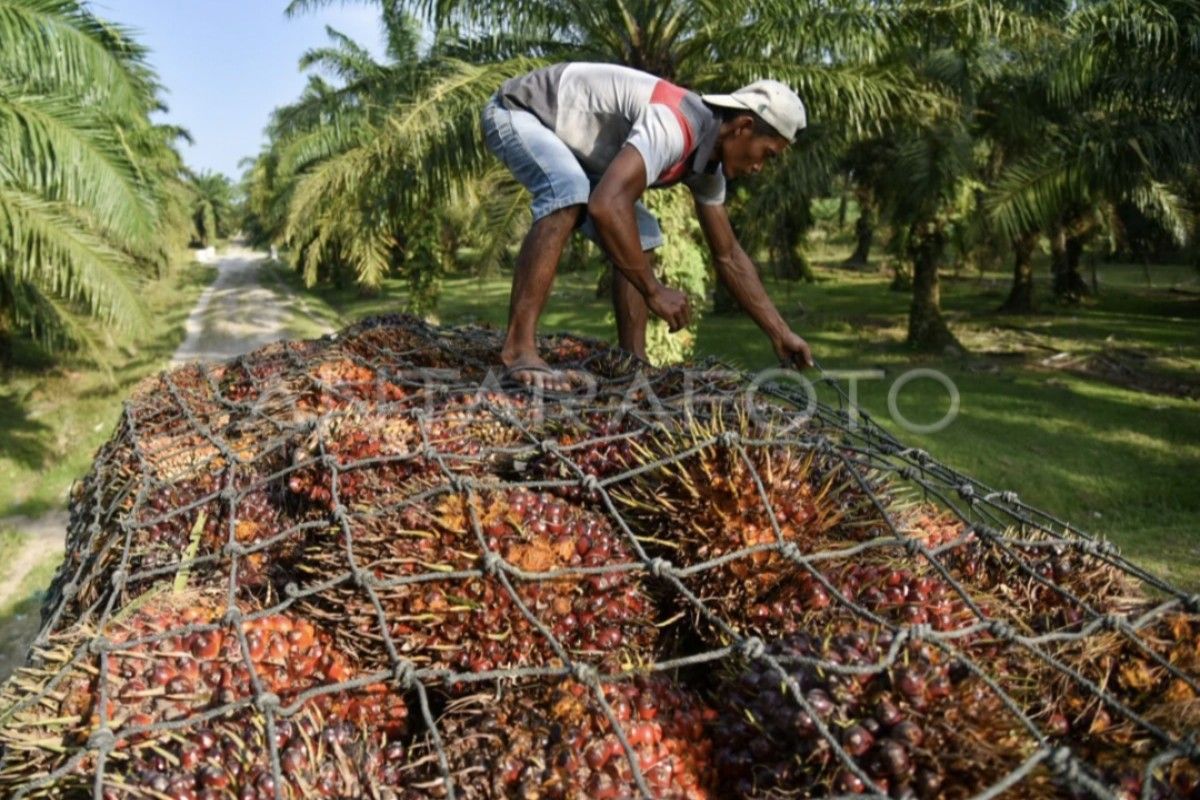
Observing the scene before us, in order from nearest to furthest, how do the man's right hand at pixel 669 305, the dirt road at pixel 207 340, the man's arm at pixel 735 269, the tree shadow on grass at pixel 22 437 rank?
the man's right hand at pixel 669 305
the man's arm at pixel 735 269
the dirt road at pixel 207 340
the tree shadow on grass at pixel 22 437

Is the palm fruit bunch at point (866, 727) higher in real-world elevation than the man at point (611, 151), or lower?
lower

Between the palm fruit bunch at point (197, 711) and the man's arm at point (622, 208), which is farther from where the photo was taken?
the man's arm at point (622, 208)

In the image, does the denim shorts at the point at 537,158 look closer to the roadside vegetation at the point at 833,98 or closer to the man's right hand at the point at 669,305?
the man's right hand at the point at 669,305

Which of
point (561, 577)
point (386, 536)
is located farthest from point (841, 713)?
point (386, 536)

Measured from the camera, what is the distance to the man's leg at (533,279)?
2.49 meters

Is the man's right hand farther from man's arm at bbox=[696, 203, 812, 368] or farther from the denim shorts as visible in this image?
man's arm at bbox=[696, 203, 812, 368]

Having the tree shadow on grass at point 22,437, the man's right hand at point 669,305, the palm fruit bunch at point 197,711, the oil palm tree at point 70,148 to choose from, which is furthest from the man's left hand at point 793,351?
the tree shadow on grass at point 22,437

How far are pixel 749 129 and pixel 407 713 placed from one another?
1867mm

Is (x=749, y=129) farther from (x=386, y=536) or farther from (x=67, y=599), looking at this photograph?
(x=67, y=599)

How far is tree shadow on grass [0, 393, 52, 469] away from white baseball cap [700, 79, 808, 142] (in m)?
9.48

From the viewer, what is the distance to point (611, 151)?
267 centimetres

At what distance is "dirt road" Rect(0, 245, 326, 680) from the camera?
5.76 m

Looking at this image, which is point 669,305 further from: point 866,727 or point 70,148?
point 70,148

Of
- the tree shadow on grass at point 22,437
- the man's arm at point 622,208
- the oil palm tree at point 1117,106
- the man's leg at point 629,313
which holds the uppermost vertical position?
the oil palm tree at point 1117,106
